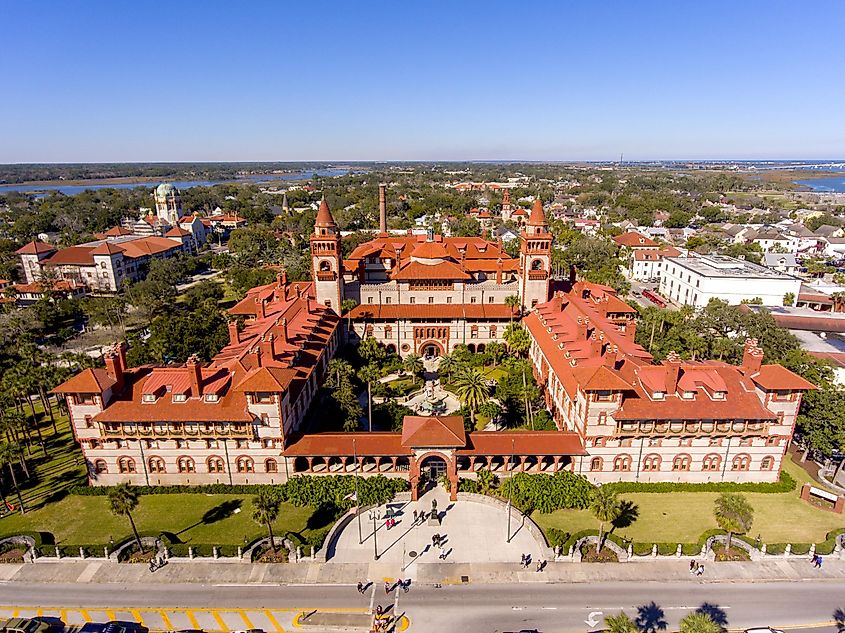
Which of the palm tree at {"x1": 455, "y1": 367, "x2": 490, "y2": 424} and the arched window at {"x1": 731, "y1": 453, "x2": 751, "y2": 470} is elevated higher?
the palm tree at {"x1": 455, "y1": 367, "x2": 490, "y2": 424}

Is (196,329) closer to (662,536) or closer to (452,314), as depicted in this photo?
(452,314)

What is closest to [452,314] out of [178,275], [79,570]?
[79,570]

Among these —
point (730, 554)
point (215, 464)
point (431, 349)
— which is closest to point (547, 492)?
point (730, 554)

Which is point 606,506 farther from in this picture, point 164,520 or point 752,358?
point 164,520

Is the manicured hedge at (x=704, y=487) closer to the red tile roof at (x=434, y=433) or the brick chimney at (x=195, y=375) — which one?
the red tile roof at (x=434, y=433)

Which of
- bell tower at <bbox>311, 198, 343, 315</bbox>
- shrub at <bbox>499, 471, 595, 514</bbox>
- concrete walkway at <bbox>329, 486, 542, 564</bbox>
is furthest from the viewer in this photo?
bell tower at <bbox>311, 198, 343, 315</bbox>

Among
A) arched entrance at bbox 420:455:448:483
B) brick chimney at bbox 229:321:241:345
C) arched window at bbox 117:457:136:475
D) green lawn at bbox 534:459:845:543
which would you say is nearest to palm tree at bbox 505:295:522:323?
arched entrance at bbox 420:455:448:483

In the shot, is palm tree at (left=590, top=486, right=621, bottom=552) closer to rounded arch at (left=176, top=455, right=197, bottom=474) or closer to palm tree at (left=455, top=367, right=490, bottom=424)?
palm tree at (left=455, top=367, right=490, bottom=424)
